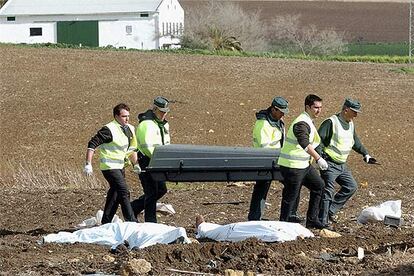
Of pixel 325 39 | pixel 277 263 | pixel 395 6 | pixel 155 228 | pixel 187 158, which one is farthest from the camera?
pixel 395 6

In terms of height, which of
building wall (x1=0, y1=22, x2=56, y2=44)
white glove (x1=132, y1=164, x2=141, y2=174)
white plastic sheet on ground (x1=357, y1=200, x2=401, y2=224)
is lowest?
building wall (x1=0, y1=22, x2=56, y2=44)

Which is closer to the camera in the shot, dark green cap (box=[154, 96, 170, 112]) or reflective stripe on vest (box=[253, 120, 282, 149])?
dark green cap (box=[154, 96, 170, 112])

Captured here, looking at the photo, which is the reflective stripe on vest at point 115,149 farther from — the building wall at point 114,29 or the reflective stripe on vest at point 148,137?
the building wall at point 114,29

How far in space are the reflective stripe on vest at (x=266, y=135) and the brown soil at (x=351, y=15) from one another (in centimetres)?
7398

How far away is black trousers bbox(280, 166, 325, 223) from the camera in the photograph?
1442cm

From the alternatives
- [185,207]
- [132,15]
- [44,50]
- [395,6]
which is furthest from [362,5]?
[185,207]

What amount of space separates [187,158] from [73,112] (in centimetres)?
1983

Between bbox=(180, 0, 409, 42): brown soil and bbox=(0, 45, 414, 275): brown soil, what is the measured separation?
46764mm

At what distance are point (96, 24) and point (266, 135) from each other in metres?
59.5

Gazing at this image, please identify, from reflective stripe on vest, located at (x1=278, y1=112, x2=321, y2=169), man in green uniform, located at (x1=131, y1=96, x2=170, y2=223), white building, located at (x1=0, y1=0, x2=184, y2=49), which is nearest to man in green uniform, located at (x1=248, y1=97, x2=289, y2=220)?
reflective stripe on vest, located at (x1=278, y1=112, x2=321, y2=169)

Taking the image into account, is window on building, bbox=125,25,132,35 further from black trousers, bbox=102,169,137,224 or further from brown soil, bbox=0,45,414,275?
black trousers, bbox=102,169,137,224

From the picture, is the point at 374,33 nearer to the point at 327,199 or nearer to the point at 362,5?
the point at 362,5

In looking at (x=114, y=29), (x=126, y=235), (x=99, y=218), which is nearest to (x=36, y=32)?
(x=114, y=29)

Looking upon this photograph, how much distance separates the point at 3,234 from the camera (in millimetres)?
14992
